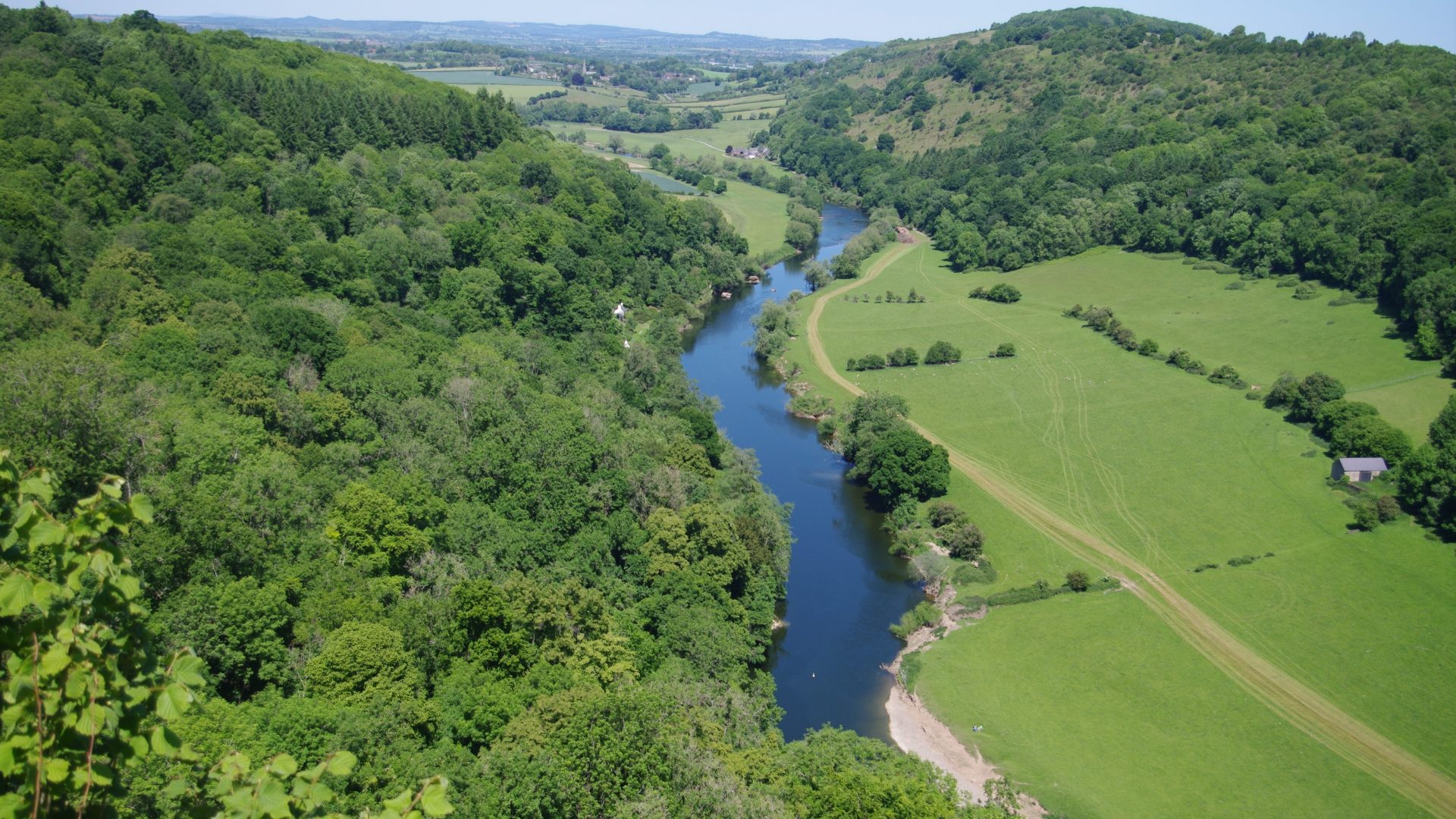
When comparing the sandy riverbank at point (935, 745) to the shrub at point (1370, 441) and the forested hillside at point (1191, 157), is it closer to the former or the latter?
the shrub at point (1370, 441)

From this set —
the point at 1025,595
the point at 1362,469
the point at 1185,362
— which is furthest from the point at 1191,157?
the point at 1025,595

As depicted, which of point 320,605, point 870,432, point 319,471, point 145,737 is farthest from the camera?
point 870,432

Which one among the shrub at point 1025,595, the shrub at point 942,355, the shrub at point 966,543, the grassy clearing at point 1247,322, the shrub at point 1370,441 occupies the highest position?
the grassy clearing at point 1247,322

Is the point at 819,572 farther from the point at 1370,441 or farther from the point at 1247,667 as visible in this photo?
the point at 1370,441

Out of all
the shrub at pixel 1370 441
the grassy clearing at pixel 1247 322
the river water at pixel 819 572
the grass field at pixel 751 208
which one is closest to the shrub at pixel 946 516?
the river water at pixel 819 572

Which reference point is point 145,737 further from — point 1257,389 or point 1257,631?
point 1257,389

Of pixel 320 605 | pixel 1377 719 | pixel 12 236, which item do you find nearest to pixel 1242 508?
pixel 1377 719

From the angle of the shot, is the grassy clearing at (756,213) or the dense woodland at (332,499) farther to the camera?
the grassy clearing at (756,213)
